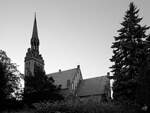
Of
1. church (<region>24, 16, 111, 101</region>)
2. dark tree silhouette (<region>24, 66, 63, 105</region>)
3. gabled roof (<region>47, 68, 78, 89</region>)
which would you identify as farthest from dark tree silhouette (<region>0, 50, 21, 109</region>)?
gabled roof (<region>47, 68, 78, 89</region>)

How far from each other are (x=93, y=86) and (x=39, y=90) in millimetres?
21980

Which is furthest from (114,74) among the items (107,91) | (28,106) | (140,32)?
(107,91)

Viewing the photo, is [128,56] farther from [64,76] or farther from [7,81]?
[64,76]

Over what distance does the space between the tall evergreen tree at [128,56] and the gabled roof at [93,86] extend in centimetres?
2512

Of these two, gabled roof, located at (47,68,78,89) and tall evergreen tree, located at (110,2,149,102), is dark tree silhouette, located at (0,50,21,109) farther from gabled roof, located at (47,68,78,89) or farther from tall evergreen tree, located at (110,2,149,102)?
gabled roof, located at (47,68,78,89)

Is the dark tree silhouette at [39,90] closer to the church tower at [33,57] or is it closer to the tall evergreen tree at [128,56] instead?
the tall evergreen tree at [128,56]

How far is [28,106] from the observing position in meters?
33.9

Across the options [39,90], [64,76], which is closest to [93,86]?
[64,76]

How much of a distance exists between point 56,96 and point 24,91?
4966mm

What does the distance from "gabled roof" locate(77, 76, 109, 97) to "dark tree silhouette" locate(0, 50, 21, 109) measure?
19.7 meters

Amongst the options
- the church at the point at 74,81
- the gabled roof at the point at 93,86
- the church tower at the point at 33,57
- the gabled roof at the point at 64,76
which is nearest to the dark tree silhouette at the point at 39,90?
the church at the point at 74,81

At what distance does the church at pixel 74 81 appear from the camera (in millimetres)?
52562

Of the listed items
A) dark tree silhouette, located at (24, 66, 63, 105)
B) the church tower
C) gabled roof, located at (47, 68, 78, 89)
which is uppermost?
the church tower

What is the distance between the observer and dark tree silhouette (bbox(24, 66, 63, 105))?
35062 millimetres
